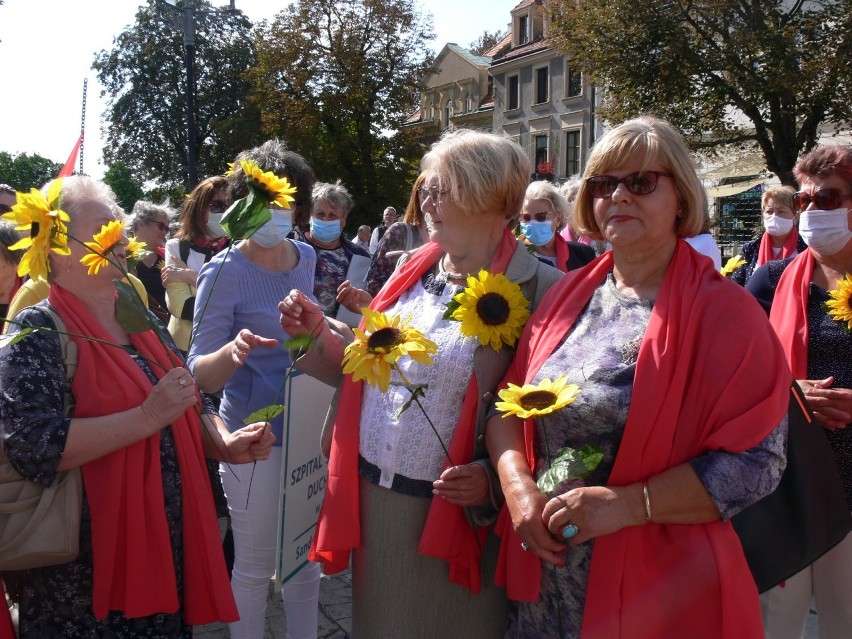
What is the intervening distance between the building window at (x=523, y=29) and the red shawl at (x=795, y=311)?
4111 centimetres

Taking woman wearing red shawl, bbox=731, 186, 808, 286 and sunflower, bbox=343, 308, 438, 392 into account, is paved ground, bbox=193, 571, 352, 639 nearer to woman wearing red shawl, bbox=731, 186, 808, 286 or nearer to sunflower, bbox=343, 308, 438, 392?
sunflower, bbox=343, 308, 438, 392

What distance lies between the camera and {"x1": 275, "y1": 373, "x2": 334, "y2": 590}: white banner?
111 inches

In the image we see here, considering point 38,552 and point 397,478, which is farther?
point 397,478

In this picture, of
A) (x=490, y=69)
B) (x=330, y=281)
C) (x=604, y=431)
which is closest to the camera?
(x=604, y=431)

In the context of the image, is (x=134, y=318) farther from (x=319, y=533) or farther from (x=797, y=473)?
(x=797, y=473)

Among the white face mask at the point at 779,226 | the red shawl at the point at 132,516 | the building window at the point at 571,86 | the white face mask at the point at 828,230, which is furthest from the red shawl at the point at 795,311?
the building window at the point at 571,86

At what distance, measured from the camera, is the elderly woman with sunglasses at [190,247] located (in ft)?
13.8

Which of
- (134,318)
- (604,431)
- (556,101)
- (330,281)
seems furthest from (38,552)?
(556,101)

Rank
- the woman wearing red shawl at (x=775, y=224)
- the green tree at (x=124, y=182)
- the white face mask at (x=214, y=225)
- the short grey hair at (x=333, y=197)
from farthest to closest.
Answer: the green tree at (x=124, y=182), the woman wearing red shawl at (x=775, y=224), the short grey hair at (x=333, y=197), the white face mask at (x=214, y=225)

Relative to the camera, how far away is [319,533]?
2.46m

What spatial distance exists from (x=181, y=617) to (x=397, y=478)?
0.87 meters

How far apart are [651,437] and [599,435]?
0.17 metres

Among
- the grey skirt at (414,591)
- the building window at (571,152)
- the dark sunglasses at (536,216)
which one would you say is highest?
the building window at (571,152)

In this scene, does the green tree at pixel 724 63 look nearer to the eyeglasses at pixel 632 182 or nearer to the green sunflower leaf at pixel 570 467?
the eyeglasses at pixel 632 182
